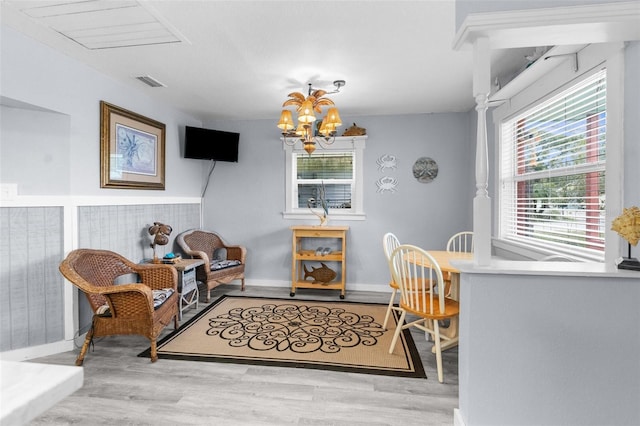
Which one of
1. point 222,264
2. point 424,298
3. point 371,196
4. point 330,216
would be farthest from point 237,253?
point 424,298

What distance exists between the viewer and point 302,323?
10.9 ft

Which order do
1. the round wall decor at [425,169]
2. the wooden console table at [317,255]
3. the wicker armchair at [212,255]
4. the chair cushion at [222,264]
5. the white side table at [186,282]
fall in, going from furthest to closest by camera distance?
the round wall decor at [425,169] → the wooden console table at [317,255] → the chair cushion at [222,264] → the wicker armchair at [212,255] → the white side table at [186,282]

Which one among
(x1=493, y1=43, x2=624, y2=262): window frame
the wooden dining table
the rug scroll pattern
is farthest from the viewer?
the rug scroll pattern

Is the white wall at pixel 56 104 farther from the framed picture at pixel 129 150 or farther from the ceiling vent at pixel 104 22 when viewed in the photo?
the ceiling vent at pixel 104 22

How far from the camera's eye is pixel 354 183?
4660 mm

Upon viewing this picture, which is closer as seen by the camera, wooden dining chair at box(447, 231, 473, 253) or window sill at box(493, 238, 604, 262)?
window sill at box(493, 238, 604, 262)

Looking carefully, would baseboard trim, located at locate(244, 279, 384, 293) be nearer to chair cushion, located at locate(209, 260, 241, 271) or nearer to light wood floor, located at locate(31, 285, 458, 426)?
chair cushion, located at locate(209, 260, 241, 271)

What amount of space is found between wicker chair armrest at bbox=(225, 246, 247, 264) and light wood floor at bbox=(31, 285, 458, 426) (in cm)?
197

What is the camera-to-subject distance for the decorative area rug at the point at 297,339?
2.55 meters

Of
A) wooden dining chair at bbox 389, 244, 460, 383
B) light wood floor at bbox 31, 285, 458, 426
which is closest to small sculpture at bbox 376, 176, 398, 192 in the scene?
wooden dining chair at bbox 389, 244, 460, 383

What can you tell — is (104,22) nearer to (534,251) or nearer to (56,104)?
(56,104)

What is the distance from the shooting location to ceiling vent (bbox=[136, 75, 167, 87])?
10.6ft

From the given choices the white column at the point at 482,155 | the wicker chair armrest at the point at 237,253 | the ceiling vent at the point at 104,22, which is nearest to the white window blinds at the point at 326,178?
the wicker chair armrest at the point at 237,253

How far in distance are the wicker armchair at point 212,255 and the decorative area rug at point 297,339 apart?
1.15 ft
